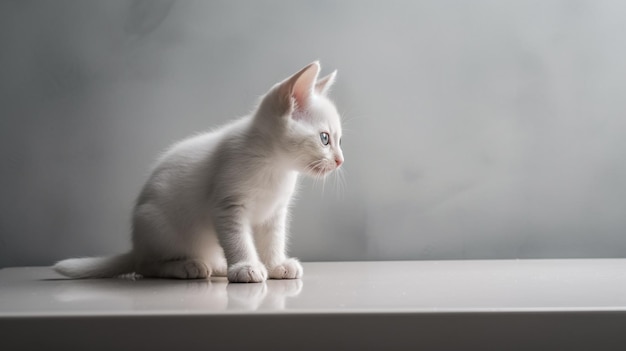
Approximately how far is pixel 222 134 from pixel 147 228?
0.27 meters

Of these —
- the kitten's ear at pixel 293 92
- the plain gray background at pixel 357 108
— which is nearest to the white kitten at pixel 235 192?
the kitten's ear at pixel 293 92

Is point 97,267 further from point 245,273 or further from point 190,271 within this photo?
point 245,273

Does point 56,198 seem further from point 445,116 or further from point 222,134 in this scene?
point 445,116

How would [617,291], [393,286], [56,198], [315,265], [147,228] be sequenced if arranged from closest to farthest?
[617,291]
[393,286]
[147,228]
[315,265]
[56,198]

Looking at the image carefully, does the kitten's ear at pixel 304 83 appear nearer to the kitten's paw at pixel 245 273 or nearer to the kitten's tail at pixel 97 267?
the kitten's paw at pixel 245 273

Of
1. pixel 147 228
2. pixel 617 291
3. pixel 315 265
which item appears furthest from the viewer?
pixel 315 265

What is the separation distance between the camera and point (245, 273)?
4.10 feet

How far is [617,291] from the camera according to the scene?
1.04 meters

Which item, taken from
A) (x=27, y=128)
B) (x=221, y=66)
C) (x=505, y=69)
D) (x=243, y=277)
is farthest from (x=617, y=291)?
(x=27, y=128)

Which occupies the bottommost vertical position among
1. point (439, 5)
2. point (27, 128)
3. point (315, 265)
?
point (315, 265)

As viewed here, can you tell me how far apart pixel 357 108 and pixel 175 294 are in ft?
3.35

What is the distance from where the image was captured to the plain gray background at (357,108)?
6.32ft

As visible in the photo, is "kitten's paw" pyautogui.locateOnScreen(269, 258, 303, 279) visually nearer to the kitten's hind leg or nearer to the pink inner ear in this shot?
the kitten's hind leg

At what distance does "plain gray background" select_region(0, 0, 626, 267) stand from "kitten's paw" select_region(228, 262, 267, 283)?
2.23 feet
